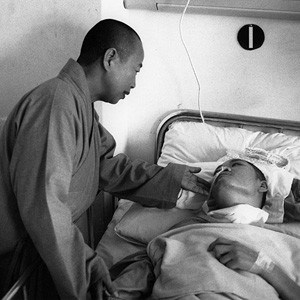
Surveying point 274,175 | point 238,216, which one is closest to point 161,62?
point 274,175

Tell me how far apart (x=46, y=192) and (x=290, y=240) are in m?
0.82

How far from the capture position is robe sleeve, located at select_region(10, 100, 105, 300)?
1.16 metres

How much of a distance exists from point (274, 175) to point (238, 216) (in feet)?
0.87

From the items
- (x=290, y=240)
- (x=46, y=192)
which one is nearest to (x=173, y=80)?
(x=290, y=240)

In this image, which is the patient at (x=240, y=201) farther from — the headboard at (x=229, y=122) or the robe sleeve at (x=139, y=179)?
the headboard at (x=229, y=122)

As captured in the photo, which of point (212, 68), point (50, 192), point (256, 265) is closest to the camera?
point (50, 192)

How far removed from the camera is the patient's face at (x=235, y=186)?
1547 mm

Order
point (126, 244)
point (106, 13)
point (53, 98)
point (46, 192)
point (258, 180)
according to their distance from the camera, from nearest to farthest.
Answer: point (46, 192), point (53, 98), point (258, 180), point (126, 244), point (106, 13)

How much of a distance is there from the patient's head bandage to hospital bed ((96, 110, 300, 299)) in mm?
21

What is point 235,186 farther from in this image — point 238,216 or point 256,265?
point 256,265

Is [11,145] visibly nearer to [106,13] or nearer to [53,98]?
[53,98]

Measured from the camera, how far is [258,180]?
160 centimetres

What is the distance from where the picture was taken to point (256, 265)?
4.24ft

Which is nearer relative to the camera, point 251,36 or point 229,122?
point 251,36
